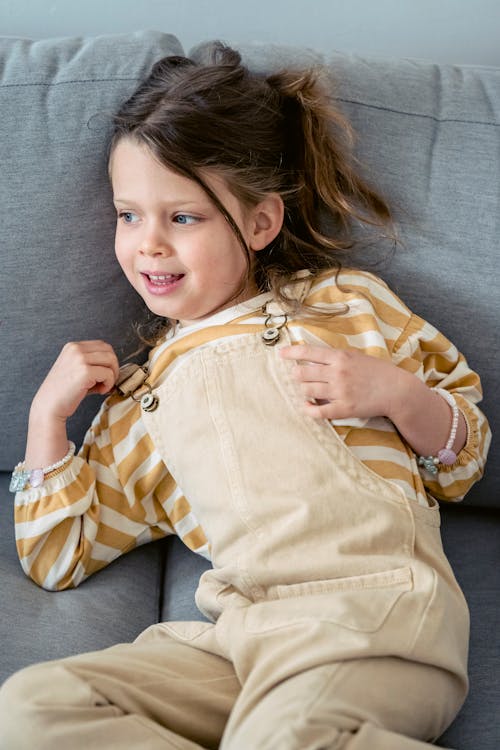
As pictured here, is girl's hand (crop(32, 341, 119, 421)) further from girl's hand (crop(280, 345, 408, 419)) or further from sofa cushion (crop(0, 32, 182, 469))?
girl's hand (crop(280, 345, 408, 419))

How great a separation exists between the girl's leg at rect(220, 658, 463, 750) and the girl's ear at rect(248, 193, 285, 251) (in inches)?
24.6

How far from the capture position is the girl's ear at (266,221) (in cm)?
135

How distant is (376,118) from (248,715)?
35.6 inches

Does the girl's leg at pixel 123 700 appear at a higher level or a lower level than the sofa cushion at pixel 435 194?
lower

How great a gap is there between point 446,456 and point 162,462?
42 centimetres

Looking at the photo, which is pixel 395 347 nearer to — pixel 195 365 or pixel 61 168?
pixel 195 365

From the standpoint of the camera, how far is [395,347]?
1.34m

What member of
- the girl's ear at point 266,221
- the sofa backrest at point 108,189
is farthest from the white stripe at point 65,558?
the girl's ear at point 266,221

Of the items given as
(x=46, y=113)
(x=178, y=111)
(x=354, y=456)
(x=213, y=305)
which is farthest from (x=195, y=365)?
(x=46, y=113)

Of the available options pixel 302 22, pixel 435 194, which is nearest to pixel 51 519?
pixel 435 194

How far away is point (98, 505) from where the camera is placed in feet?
4.38

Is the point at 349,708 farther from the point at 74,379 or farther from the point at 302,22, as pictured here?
the point at 302,22

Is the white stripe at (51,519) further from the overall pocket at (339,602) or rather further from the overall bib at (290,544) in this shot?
the overall pocket at (339,602)

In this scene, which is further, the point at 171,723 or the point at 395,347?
the point at 395,347
